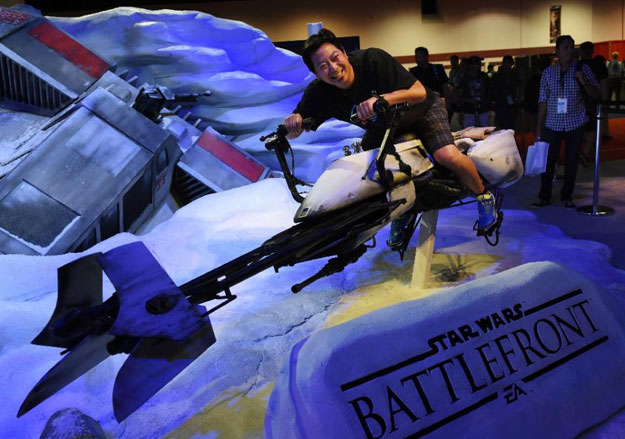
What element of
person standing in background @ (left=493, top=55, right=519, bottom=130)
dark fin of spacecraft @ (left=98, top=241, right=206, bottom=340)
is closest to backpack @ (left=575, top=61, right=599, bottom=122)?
person standing in background @ (left=493, top=55, right=519, bottom=130)

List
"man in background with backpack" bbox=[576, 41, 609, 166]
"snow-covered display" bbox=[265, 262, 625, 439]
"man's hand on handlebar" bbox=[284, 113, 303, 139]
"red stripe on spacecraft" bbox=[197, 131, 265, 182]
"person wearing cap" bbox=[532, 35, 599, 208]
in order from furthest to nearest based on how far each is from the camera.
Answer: "man in background with backpack" bbox=[576, 41, 609, 166] → "red stripe on spacecraft" bbox=[197, 131, 265, 182] → "person wearing cap" bbox=[532, 35, 599, 208] → "man's hand on handlebar" bbox=[284, 113, 303, 139] → "snow-covered display" bbox=[265, 262, 625, 439]

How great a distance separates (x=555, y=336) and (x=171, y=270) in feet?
7.83

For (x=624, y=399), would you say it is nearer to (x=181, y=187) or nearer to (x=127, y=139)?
(x=127, y=139)

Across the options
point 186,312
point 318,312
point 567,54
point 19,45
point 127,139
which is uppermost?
point 19,45

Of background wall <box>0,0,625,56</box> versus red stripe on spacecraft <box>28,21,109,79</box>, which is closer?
red stripe on spacecraft <box>28,21,109,79</box>

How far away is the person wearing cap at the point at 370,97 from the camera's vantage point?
2.53 m

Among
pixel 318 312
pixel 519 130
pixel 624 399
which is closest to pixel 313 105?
pixel 318 312

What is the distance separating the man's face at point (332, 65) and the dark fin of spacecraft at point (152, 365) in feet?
4.55

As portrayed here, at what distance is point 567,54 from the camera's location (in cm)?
473

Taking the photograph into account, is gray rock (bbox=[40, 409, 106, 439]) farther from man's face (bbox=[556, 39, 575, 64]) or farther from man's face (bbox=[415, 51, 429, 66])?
man's face (bbox=[415, 51, 429, 66])

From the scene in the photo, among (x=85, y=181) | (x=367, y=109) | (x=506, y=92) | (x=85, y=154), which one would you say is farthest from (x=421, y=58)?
(x=367, y=109)

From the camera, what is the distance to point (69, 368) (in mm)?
1664

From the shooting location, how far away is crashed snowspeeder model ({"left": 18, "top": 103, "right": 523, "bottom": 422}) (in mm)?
1583

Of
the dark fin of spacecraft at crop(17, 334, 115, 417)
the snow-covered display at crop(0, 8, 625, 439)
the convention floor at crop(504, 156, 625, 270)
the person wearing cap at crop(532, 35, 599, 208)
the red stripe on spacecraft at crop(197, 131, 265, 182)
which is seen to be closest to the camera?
the dark fin of spacecraft at crop(17, 334, 115, 417)
